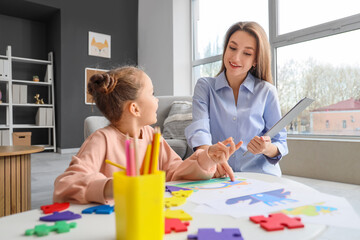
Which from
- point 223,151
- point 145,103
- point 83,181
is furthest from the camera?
point 145,103

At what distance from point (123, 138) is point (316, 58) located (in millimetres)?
2747

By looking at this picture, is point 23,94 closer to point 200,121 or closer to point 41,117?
→ point 41,117

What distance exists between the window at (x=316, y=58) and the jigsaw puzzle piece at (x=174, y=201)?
8.51 ft

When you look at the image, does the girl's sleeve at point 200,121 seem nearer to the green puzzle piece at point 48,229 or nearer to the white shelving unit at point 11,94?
the green puzzle piece at point 48,229

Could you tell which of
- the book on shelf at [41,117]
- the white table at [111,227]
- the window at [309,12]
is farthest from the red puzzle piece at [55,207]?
the book on shelf at [41,117]

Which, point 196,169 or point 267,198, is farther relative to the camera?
point 196,169

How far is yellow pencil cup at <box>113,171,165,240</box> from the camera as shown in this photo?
13.0 inches

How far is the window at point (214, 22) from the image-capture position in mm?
3514

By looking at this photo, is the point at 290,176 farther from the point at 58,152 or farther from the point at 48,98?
the point at 48,98

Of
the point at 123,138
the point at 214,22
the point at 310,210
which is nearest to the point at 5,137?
the point at 214,22

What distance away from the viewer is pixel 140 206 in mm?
331

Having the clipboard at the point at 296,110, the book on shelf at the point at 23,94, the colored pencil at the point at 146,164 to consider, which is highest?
the book on shelf at the point at 23,94

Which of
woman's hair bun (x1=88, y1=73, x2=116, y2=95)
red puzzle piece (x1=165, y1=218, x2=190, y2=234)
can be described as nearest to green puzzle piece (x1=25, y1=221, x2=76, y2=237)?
red puzzle piece (x1=165, y1=218, x2=190, y2=234)

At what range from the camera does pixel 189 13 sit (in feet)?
14.8
